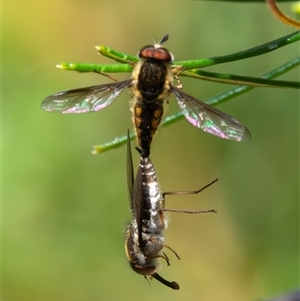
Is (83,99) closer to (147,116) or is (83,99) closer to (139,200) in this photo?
(147,116)

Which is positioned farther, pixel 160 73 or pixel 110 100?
pixel 110 100

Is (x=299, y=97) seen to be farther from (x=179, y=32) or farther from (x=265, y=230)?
(x=179, y=32)

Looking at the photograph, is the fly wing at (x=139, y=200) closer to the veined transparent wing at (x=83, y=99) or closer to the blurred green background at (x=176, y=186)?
the veined transparent wing at (x=83, y=99)

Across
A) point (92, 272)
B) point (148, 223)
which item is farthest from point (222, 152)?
point (148, 223)

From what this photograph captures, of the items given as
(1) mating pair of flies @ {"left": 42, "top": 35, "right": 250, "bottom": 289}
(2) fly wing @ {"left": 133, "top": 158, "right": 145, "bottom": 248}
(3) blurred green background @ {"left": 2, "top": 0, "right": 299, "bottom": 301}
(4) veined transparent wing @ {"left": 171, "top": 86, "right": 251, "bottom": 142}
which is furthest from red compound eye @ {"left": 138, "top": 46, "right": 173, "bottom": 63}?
(3) blurred green background @ {"left": 2, "top": 0, "right": 299, "bottom": 301}

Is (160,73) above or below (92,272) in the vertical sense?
above

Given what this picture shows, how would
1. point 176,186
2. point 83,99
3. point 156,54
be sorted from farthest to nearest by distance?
1. point 176,186
2. point 83,99
3. point 156,54

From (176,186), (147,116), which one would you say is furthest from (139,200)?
(176,186)
